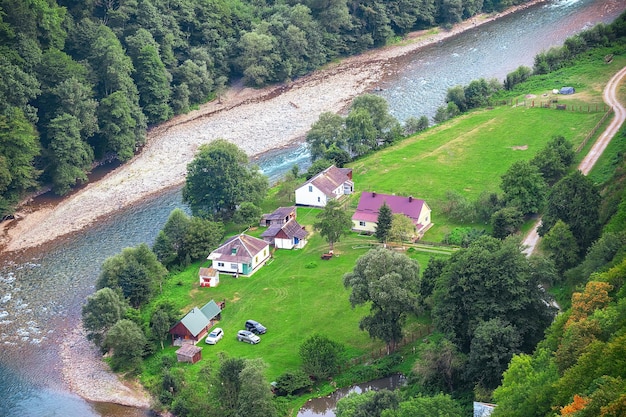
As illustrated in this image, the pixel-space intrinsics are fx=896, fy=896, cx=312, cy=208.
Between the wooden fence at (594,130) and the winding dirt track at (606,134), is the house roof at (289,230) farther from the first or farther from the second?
the wooden fence at (594,130)

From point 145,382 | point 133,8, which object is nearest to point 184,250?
point 145,382

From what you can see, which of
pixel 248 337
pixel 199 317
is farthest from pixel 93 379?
pixel 248 337

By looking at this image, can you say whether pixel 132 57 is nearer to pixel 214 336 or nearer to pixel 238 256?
pixel 238 256

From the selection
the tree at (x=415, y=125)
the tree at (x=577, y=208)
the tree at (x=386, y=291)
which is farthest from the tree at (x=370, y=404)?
the tree at (x=415, y=125)

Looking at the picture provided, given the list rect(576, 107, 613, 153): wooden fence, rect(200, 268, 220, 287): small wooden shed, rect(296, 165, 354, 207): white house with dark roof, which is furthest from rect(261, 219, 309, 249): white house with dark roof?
rect(576, 107, 613, 153): wooden fence

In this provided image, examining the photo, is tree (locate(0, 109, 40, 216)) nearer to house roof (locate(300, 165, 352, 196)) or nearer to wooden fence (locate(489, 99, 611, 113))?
house roof (locate(300, 165, 352, 196))

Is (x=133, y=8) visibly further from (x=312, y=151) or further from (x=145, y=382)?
(x=145, y=382)
